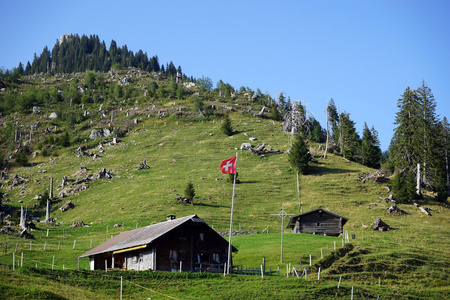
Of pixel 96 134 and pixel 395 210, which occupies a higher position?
pixel 96 134

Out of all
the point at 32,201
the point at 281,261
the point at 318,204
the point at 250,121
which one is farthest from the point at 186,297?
the point at 250,121

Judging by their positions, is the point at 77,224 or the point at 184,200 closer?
the point at 77,224

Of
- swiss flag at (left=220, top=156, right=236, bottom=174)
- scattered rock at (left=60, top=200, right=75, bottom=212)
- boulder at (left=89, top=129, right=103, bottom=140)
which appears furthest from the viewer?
boulder at (left=89, top=129, right=103, bottom=140)

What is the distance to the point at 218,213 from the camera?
79.1 m

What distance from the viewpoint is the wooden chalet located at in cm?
4344

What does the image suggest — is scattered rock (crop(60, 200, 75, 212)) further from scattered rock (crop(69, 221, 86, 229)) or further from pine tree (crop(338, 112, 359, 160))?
pine tree (crop(338, 112, 359, 160))

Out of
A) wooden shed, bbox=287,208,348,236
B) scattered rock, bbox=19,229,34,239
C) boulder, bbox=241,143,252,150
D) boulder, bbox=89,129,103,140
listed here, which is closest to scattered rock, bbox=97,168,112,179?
boulder, bbox=241,143,252,150

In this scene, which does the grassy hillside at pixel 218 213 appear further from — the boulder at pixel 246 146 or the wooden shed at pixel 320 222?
the wooden shed at pixel 320 222

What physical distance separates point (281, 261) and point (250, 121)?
9685 centimetres

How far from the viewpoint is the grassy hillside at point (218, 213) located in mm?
37219

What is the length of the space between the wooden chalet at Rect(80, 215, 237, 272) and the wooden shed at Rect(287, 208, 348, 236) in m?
27.3

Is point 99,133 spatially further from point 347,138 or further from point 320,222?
point 320,222

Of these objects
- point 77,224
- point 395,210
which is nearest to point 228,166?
point 77,224

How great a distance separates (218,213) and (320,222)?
682 inches
